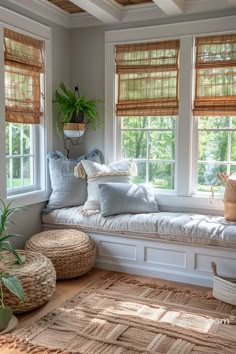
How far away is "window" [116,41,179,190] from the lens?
4102mm

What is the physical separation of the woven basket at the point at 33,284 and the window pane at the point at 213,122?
6.75 feet

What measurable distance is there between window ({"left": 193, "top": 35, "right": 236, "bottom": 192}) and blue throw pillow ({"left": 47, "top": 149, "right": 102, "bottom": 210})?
128 cm

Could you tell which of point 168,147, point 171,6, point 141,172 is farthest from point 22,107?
point 171,6

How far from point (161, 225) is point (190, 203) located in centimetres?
57

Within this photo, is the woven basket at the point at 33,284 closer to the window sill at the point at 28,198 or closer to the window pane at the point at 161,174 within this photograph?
the window sill at the point at 28,198

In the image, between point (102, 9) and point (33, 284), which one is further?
point (102, 9)

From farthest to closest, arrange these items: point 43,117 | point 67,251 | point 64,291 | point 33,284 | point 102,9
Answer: point 43,117
point 102,9
point 67,251
point 64,291
point 33,284

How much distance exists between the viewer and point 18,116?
383cm

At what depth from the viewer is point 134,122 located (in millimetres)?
4359

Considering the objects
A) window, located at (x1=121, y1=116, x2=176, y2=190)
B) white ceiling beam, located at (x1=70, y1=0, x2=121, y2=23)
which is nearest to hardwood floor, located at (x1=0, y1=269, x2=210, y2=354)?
window, located at (x1=121, y1=116, x2=176, y2=190)

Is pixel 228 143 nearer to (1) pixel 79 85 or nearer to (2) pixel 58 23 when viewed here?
(1) pixel 79 85

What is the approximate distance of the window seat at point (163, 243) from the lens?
135 inches

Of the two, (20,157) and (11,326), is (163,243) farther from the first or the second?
(20,157)

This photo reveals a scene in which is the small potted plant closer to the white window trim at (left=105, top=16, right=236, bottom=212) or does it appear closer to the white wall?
the white wall
